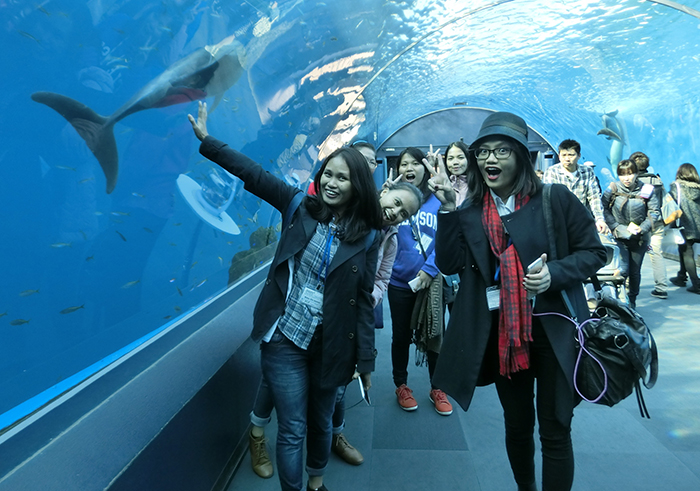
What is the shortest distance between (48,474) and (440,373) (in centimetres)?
152

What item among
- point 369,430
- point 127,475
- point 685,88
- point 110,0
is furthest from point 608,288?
point 685,88

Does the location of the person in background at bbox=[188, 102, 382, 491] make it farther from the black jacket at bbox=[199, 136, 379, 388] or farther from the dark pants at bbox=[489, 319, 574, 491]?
the dark pants at bbox=[489, 319, 574, 491]

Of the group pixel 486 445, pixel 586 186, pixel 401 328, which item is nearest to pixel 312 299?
pixel 401 328

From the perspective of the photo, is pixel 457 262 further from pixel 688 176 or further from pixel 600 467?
pixel 688 176

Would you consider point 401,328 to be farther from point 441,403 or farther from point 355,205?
point 355,205

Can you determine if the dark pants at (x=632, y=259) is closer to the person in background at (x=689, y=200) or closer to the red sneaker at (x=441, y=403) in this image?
the person in background at (x=689, y=200)

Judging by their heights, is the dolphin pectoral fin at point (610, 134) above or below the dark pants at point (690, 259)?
above

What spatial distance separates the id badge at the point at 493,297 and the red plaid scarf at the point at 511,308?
0.7 inches

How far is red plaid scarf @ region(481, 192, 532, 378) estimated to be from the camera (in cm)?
177

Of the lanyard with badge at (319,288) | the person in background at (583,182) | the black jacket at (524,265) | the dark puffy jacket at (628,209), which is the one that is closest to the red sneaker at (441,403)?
the black jacket at (524,265)

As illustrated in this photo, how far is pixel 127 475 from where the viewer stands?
158 cm

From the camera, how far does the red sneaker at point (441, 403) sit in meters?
3.26

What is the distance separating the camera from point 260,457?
2.63 meters

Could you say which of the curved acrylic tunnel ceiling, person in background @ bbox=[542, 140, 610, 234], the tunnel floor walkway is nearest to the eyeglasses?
the tunnel floor walkway
